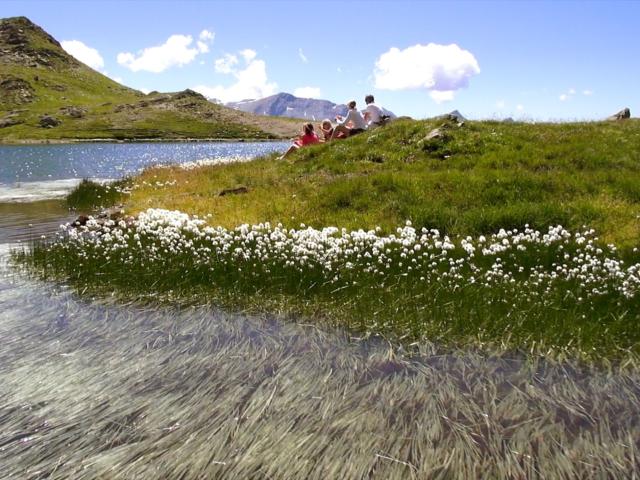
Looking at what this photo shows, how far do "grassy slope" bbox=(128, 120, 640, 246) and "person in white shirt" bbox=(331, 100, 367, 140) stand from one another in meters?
2.95

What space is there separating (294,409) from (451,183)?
1205 centimetres

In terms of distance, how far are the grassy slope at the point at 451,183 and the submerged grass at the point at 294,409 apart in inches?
260

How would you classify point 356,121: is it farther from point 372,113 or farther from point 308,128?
point 308,128

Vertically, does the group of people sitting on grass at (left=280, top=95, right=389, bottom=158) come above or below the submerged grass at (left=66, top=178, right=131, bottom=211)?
above

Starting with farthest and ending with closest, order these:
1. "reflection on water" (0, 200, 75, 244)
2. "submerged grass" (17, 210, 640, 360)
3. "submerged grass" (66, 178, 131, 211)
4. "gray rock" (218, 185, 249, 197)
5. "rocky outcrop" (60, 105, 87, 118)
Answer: "rocky outcrop" (60, 105, 87, 118), "submerged grass" (66, 178, 131, 211), "gray rock" (218, 185, 249, 197), "reflection on water" (0, 200, 75, 244), "submerged grass" (17, 210, 640, 360)

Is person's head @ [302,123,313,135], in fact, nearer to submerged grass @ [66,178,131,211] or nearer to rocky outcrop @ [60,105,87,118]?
submerged grass @ [66,178,131,211]

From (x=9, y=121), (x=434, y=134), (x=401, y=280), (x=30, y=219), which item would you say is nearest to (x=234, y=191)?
(x=30, y=219)

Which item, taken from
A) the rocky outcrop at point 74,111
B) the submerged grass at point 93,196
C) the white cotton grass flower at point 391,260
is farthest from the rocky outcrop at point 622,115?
the rocky outcrop at point 74,111

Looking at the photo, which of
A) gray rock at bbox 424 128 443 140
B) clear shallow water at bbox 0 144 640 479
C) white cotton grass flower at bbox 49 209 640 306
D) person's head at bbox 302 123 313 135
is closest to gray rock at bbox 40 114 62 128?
person's head at bbox 302 123 313 135

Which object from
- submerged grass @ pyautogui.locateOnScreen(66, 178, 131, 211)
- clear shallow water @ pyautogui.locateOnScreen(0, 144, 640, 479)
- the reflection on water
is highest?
clear shallow water @ pyautogui.locateOnScreen(0, 144, 640, 479)

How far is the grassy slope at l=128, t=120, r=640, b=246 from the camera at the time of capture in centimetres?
1392

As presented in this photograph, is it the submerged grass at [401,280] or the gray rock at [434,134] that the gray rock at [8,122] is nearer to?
the gray rock at [434,134]

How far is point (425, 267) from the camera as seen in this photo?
10.6 meters

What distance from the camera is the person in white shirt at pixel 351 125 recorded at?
2725 cm
